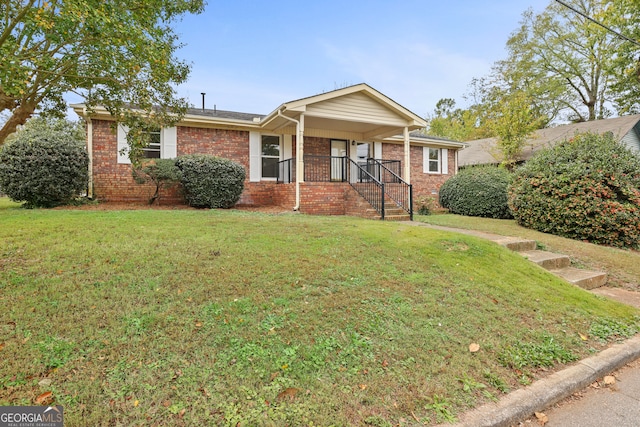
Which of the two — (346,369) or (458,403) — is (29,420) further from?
(458,403)

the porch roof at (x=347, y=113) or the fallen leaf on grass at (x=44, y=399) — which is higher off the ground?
the porch roof at (x=347, y=113)

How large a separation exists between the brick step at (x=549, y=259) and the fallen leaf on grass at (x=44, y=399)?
652 cm

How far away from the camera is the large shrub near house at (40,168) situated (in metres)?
8.02

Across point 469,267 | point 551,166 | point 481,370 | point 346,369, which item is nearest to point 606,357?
point 481,370

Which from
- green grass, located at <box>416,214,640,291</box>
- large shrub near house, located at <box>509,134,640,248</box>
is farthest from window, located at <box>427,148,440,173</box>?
green grass, located at <box>416,214,640,291</box>

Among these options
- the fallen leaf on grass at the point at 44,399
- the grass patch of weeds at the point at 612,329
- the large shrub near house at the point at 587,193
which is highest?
the large shrub near house at the point at 587,193

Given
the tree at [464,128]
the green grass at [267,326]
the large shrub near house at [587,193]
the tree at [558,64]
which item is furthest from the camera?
the tree at [464,128]

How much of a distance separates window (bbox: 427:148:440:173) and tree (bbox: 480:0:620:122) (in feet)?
45.5

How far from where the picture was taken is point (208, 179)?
9406mm

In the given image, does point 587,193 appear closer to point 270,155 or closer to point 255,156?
point 270,155

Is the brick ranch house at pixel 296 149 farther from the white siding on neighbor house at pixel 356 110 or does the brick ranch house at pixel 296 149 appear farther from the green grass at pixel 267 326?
the green grass at pixel 267 326

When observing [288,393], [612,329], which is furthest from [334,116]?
[288,393]

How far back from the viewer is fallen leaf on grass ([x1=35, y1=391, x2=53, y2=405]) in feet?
6.05

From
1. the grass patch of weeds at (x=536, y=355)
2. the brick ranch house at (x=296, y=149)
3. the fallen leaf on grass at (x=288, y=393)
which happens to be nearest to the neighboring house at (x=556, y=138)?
the brick ranch house at (x=296, y=149)
